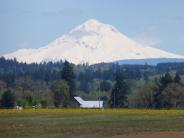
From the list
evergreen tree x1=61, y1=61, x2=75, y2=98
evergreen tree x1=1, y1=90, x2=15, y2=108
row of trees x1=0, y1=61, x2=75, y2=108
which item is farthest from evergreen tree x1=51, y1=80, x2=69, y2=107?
evergreen tree x1=1, y1=90, x2=15, y2=108

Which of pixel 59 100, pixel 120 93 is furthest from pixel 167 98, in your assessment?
pixel 59 100

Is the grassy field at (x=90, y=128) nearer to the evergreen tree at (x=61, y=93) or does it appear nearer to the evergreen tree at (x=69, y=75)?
the evergreen tree at (x=61, y=93)

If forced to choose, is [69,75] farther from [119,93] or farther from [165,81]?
[165,81]

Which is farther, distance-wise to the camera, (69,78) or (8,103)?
(69,78)

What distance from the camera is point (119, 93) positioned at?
14125cm

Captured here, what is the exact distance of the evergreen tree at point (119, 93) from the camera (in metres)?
Answer: 142

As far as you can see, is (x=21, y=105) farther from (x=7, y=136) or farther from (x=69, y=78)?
(x=7, y=136)

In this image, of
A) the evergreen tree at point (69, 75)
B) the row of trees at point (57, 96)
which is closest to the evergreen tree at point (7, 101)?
the row of trees at point (57, 96)

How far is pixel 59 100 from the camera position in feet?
475

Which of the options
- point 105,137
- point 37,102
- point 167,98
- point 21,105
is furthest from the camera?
point 37,102

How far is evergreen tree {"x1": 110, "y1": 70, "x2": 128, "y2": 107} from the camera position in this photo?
142 meters

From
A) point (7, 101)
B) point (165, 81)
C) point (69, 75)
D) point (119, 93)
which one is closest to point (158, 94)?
point (165, 81)

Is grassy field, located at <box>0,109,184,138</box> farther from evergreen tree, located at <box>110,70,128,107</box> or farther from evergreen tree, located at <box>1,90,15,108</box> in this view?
evergreen tree, located at <box>110,70,128,107</box>

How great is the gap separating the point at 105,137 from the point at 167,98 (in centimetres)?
9327
